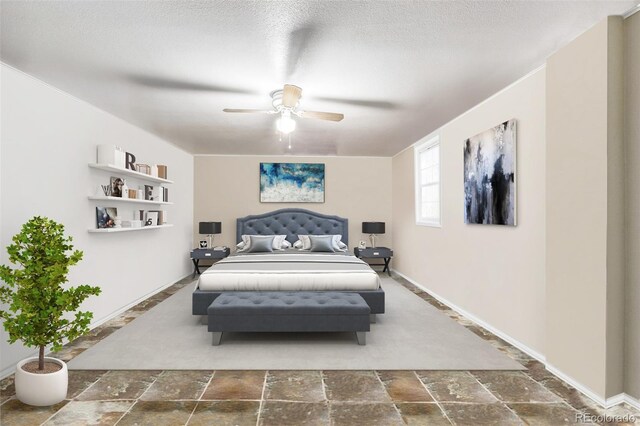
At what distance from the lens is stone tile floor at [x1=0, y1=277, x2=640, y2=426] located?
2.21 meters

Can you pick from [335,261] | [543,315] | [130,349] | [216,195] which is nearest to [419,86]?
[543,315]

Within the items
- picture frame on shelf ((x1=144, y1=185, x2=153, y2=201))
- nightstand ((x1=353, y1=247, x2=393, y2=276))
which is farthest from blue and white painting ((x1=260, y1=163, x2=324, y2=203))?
picture frame on shelf ((x1=144, y1=185, x2=153, y2=201))

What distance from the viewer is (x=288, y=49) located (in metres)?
2.63

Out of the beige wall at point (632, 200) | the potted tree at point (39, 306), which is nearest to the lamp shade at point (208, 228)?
the potted tree at point (39, 306)

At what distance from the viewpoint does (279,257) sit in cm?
547

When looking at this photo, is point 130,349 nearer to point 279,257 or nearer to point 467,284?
point 279,257

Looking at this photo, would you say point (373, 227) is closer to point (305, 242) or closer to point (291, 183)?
point (305, 242)

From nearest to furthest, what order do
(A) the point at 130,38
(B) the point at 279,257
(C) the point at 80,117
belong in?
1. (A) the point at 130,38
2. (C) the point at 80,117
3. (B) the point at 279,257

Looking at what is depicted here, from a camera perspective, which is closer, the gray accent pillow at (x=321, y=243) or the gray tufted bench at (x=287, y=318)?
the gray tufted bench at (x=287, y=318)

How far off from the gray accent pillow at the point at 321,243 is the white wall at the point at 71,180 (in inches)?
98.0

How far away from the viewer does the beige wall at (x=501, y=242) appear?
3127mm

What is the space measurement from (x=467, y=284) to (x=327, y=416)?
2.79 metres

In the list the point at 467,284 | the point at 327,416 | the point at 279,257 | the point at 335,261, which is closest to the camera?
the point at 327,416

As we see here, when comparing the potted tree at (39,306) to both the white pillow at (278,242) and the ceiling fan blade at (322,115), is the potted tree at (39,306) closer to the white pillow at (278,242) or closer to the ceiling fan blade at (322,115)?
the ceiling fan blade at (322,115)
